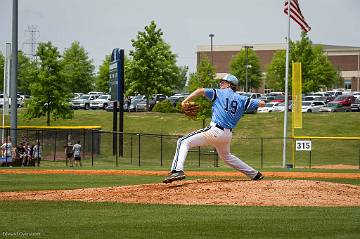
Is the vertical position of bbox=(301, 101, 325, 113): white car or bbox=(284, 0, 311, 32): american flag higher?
bbox=(284, 0, 311, 32): american flag

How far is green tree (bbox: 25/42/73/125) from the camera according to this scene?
53.1 m

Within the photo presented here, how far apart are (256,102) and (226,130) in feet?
2.82

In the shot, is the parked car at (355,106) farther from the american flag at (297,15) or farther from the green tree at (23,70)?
the american flag at (297,15)

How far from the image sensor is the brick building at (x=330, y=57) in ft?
364

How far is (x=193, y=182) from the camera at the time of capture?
15.5 meters

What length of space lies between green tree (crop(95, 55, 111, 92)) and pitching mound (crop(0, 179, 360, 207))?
7014 cm

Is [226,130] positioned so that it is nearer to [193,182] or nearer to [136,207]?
[193,182]

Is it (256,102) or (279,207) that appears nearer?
(279,207)

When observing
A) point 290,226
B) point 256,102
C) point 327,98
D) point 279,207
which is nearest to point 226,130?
point 256,102

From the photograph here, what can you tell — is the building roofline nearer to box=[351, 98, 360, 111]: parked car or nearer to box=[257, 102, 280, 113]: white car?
box=[257, 102, 280, 113]: white car

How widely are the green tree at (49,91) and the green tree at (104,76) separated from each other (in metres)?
30.8

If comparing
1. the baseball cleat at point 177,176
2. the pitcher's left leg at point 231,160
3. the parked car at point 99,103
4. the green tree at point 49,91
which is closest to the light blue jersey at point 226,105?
the pitcher's left leg at point 231,160

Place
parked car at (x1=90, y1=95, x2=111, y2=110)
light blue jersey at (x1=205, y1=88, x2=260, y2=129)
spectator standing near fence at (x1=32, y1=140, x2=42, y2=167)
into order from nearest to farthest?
light blue jersey at (x1=205, y1=88, x2=260, y2=129), spectator standing near fence at (x1=32, y1=140, x2=42, y2=167), parked car at (x1=90, y1=95, x2=111, y2=110)

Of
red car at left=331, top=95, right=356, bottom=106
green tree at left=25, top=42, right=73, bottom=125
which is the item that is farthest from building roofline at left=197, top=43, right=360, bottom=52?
green tree at left=25, top=42, right=73, bottom=125
